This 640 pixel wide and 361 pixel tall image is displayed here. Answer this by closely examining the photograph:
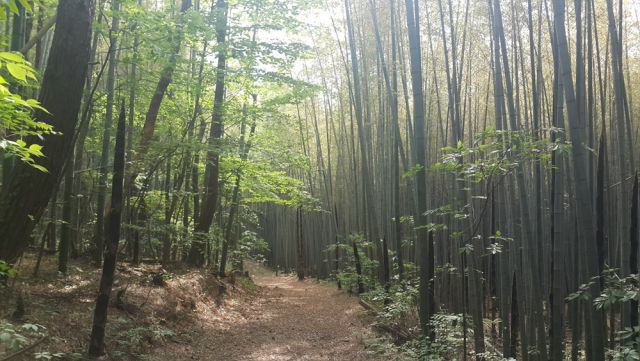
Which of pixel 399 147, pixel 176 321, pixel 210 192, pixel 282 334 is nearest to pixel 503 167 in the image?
pixel 399 147

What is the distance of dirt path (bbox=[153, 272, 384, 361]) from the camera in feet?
18.8

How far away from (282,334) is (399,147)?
3929mm

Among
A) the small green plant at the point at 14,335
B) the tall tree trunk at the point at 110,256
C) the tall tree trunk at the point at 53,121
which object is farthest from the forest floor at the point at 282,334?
the tall tree trunk at the point at 53,121

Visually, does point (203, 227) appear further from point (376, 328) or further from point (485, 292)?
point (485, 292)

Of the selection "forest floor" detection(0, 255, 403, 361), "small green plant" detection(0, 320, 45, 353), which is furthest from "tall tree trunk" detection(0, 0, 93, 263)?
"forest floor" detection(0, 255, 403, 361)

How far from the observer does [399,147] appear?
25.9 ft

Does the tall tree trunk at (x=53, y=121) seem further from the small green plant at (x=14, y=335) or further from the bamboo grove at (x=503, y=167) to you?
the bamboo grove at (x=503, y=167)

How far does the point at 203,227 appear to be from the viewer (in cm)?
939

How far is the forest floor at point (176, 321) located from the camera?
4.38m

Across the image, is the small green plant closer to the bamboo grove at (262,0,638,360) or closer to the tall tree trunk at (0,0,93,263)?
the tall tree trunk at (0,0,93,263)

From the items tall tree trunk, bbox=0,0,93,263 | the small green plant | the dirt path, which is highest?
tall tree trunk, bbox=0,0,93,263

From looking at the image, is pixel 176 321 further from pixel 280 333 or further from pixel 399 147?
pixel 399 147

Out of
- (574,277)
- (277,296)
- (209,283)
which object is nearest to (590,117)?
(574,277)

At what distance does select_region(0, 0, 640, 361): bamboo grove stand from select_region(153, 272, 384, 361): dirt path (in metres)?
0.90
